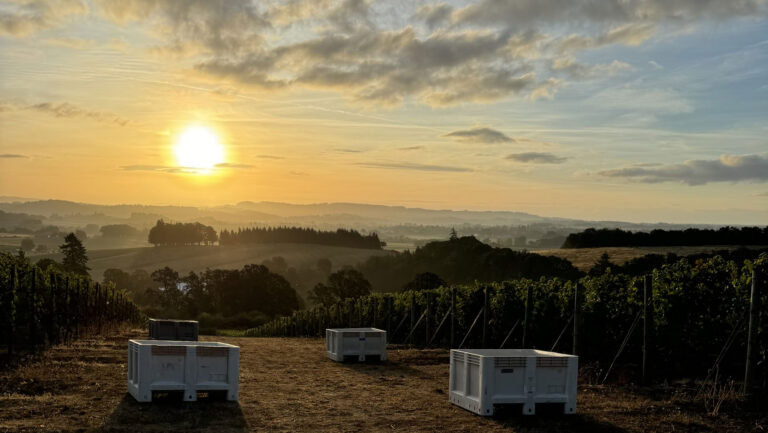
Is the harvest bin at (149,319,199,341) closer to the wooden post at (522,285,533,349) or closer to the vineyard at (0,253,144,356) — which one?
the vineyard at (0,253,144,356)

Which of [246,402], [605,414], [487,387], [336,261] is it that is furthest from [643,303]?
[336,261]

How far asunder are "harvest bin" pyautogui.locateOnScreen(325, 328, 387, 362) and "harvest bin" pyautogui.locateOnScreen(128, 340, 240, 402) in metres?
8.89

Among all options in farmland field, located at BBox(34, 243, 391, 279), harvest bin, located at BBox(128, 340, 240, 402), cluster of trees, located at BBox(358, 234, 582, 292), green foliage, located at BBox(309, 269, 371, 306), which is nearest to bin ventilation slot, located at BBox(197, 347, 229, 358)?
harvest bin, located at BBox(128, 340, 240, 402)

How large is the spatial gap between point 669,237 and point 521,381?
105 meters

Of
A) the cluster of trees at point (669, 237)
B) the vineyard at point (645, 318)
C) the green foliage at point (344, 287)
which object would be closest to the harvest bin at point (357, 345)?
the vineyard at point (645, 318)

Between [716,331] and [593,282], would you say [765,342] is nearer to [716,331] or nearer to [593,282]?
[716,331]

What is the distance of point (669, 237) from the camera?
110188 millimetres

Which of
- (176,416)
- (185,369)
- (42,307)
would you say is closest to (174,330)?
(42,307)

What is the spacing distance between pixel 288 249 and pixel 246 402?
17590cm

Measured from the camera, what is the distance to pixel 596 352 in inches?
806

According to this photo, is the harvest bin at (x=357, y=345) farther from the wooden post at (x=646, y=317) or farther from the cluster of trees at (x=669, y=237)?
the cluster of trees at (x=669, y=237)

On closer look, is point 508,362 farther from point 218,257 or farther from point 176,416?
point 218,257

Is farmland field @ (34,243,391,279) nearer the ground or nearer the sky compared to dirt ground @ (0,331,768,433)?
A: nearer the ground

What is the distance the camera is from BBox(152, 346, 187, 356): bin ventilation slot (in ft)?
45.7
